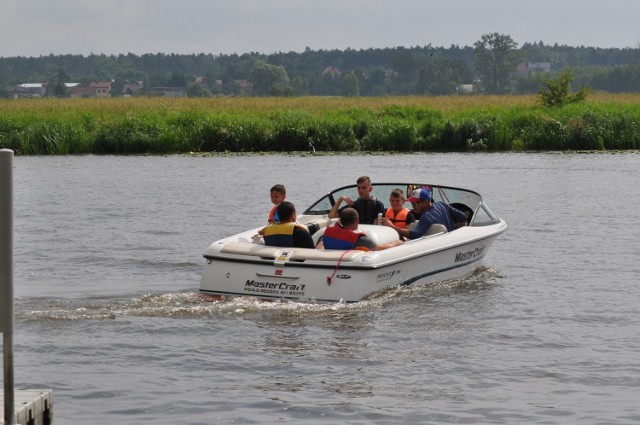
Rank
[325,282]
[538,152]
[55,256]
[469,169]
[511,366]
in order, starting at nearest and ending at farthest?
[511,366], [325,282], [55,256], [469,169], [538,152]

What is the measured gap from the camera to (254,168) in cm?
3375

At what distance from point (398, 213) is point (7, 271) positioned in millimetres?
8018

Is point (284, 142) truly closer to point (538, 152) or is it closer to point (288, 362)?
point (538, 152)

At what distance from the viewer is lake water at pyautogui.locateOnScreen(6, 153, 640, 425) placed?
9570 millimetres

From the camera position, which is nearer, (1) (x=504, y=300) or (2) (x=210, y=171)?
(1) (x=504, y=300)

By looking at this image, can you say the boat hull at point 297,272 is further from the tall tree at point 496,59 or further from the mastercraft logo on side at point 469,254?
the tall tree at point 496,59

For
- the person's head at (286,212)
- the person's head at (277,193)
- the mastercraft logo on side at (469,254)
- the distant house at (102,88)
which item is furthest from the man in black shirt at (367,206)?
the distant house at (102,88)

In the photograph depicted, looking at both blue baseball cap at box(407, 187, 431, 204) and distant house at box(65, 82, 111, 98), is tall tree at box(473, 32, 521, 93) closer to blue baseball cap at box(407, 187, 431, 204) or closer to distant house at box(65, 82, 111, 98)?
distant house at box(65, 82, 111, 98)

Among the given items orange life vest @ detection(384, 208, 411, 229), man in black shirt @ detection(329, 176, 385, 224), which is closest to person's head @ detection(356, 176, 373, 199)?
man in black shirt @ detection(329, 176, 385, 224)

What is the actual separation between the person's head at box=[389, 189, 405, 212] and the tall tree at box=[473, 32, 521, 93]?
538ft

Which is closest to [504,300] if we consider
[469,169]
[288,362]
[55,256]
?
[288,362]

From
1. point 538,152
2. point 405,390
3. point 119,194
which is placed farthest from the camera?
point 538,152

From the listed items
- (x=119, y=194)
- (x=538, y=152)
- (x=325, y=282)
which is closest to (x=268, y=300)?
(x=325, y=282)

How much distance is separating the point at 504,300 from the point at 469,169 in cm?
1865
